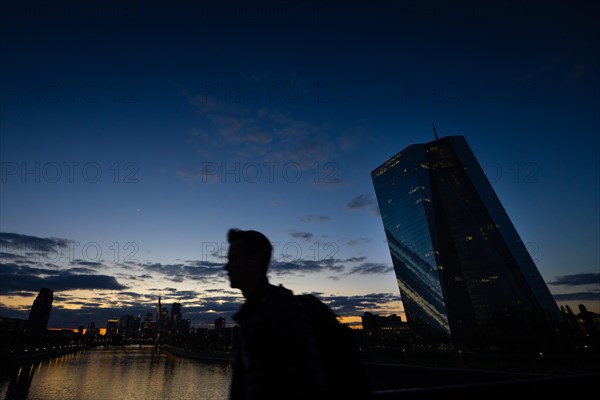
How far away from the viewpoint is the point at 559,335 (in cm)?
7400

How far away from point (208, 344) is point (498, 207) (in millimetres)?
159029

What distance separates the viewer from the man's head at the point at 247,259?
2.04 m

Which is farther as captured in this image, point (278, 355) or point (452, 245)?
point (452, 245)

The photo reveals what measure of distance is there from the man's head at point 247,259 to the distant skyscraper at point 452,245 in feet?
406

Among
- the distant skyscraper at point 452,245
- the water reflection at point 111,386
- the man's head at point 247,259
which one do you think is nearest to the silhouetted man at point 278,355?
the man's head at point 247,259

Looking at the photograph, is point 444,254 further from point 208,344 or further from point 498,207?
point 208,344

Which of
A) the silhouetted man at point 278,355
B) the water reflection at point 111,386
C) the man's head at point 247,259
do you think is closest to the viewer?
the silhouetted man at point 278,355

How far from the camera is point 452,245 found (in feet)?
423

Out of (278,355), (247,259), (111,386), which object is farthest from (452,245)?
(278,355)

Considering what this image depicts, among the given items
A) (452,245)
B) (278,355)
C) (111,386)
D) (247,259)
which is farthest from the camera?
(452,245)

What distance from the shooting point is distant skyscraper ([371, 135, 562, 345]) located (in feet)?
381

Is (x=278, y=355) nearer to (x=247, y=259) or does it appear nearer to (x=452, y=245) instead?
(x=247, y=259)

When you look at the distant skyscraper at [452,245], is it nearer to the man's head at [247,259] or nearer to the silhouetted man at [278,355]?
the man's head at [247,259]

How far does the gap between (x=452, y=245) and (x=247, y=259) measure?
465 ft
